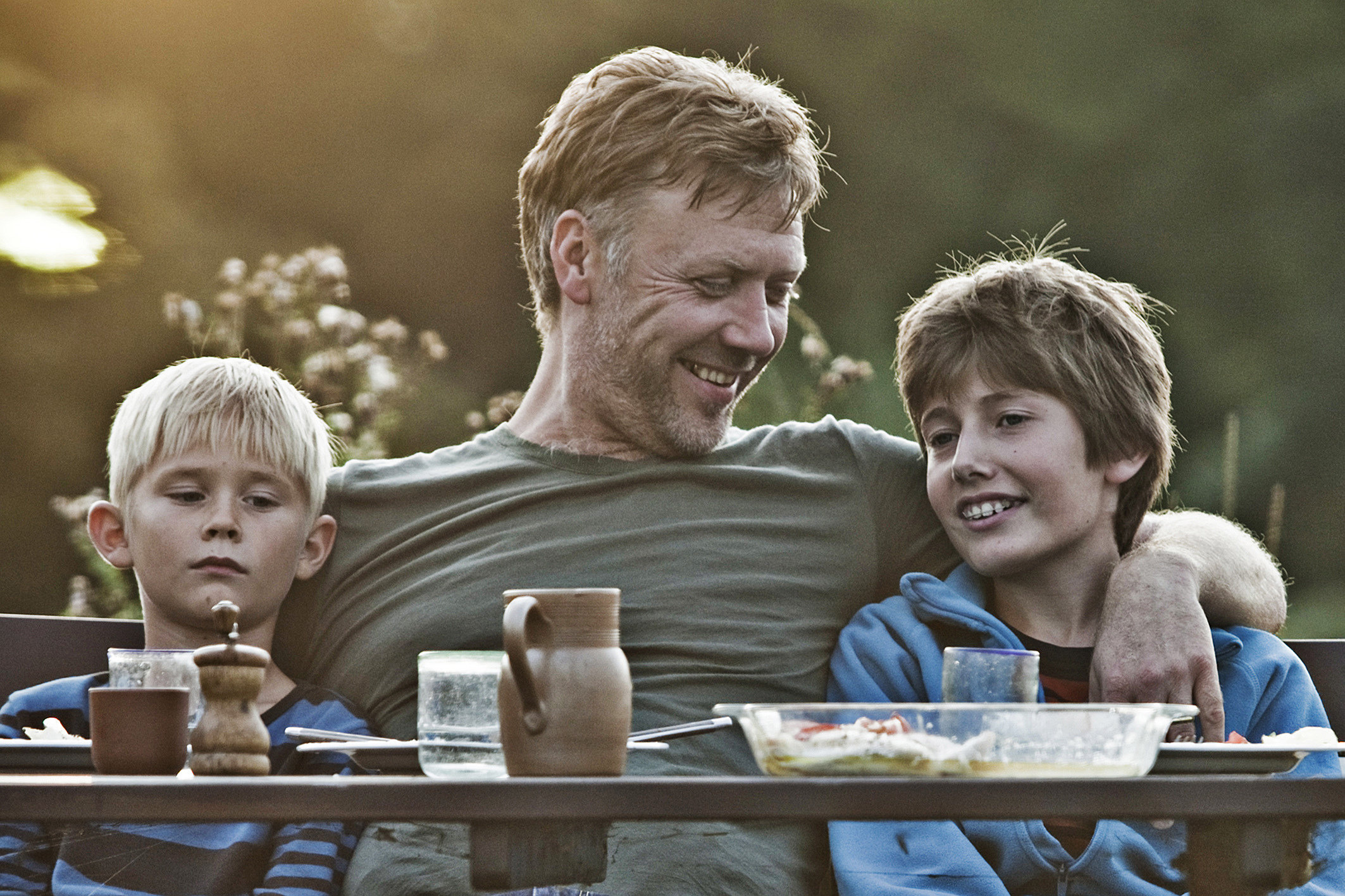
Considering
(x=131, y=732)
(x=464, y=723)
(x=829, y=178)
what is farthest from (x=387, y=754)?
(x=829, y=178)

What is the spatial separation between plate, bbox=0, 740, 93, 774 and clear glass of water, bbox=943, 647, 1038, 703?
36.2 inches

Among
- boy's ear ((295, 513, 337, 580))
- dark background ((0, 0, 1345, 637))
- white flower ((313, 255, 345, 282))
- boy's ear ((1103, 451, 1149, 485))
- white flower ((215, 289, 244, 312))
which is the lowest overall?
boy's ear ((295, 513, 337, 580))

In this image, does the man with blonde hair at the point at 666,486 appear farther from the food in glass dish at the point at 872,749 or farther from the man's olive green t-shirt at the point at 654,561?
the food in glass dish at the point at 872,749

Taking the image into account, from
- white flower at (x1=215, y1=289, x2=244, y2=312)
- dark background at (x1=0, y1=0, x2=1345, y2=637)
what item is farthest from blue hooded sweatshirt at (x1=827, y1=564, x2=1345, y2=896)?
dark background at (x1=0, y1=0, x2=1345, y2=637)

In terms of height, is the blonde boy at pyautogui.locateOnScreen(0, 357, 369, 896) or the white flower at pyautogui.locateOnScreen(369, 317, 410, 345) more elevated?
the white flower at pyautogui.locateOnScreen(369, 317, 410, 345)

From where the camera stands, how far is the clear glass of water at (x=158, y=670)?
66.2 inches

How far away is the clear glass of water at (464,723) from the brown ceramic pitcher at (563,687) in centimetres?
13

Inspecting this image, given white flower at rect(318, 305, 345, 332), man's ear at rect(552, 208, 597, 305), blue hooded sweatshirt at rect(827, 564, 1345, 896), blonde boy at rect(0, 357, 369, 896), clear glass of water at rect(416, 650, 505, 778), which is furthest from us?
white flower at rect(318, 305, 345, 332)

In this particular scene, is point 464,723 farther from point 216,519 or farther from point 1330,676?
point 1330,676

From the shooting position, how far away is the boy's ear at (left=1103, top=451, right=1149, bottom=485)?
7.39 ft

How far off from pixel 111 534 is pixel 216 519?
19cm

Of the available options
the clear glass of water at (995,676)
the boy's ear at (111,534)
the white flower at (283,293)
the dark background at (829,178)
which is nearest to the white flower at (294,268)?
the white flower at (283,293)

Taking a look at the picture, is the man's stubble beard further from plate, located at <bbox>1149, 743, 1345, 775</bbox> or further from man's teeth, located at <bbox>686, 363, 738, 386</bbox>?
plate, located at <bbox>1149, 743, 1345, 775</bbox>

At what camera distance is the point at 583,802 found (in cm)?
128
